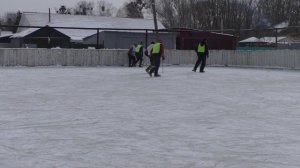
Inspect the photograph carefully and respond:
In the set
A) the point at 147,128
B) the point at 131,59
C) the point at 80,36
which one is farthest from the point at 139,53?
the point at 147,128

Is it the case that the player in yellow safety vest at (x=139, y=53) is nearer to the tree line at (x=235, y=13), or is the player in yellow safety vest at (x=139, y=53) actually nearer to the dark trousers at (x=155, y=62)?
the dark trousers at (x=155, y=62)

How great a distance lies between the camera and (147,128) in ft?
25.2

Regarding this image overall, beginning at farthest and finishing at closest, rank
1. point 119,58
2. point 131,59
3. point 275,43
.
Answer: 1. point 275,43
2. point 119,58
3. point 131,59

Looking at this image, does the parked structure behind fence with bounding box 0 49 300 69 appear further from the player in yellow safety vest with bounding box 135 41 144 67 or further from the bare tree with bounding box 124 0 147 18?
the bare tree with bounding box 124 0 147 18

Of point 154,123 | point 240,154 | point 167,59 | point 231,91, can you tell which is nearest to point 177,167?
point 240,154

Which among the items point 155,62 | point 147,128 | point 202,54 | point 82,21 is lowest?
point 147,128

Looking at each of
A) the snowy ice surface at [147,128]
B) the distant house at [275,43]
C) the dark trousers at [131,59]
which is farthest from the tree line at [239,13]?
the snowy ice surface at [147,128]

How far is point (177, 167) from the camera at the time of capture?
543 centimetres

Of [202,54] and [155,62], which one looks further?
[202,54]

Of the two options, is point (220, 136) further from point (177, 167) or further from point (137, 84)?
point (137, 84)

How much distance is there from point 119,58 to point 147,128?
20.0m

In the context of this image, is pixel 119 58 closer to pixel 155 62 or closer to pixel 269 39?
pixel 155 62

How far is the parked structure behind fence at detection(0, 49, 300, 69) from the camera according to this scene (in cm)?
2511

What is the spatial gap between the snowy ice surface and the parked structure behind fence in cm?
1199
